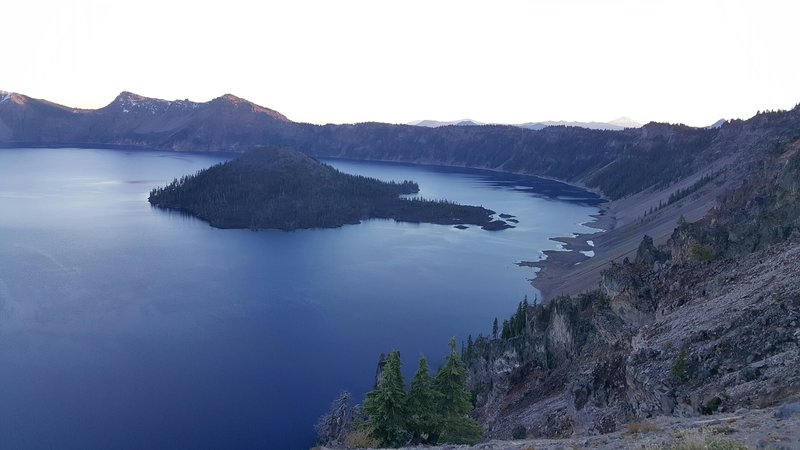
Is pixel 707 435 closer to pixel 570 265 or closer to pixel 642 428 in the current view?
pixel 642 428

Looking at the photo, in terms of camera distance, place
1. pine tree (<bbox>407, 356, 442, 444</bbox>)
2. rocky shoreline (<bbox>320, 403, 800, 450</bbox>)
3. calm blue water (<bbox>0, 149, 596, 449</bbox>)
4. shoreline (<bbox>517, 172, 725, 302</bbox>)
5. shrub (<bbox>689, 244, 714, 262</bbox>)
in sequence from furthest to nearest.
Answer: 1. shoreline (<bbox>517, 172, 725, 302</bbox>)
2. calm blue water (<bbox>0, 149, 596, 449</bbox>)
3. shrub (<bbox>689, 244, 714, 262</bbox>)
4. pine tree (<bbox>407, 356, 442, 444</bbox>)
5. rocky shoreline (<bbox>320, 403, 800, 450</bbox>)

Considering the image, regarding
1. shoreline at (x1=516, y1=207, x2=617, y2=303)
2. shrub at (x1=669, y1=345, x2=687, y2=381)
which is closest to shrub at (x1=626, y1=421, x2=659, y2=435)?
shrub at (x1=669, y1=345, x2=687, y2=381)

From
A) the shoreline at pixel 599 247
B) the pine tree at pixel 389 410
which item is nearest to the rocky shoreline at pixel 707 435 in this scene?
the pine tree at pixel 389 410

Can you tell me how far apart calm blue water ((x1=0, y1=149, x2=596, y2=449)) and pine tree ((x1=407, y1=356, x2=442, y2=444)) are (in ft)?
99.1

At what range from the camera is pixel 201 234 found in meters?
164

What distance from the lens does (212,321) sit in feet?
296

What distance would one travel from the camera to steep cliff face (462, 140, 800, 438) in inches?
1096

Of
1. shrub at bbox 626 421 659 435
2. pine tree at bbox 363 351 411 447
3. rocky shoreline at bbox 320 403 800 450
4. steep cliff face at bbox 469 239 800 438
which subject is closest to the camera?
rocky shoreline at bbox 320 403 800 450

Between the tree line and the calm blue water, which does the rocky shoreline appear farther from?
the calm blue water

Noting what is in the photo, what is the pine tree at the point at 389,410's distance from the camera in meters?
30.6

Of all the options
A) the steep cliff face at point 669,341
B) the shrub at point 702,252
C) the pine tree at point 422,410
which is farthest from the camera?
the shrub at point 702,252

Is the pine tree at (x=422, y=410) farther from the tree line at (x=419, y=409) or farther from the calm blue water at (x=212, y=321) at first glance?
the calm blue water at (x=212, y=321)

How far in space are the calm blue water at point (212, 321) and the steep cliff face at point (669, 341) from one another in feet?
78.5

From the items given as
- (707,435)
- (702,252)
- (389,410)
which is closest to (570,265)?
(702,252)
